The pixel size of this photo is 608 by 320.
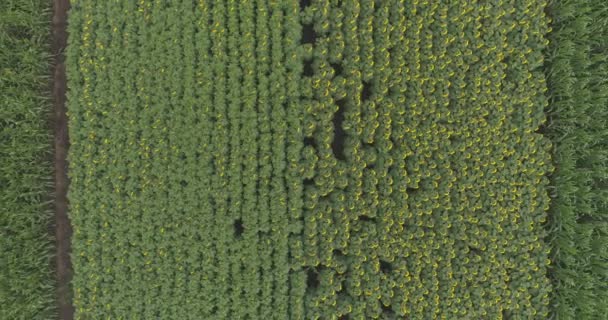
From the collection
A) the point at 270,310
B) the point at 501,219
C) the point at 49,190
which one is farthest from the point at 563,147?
the point at 49,190

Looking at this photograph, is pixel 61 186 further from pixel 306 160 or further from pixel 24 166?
pixel 306 160

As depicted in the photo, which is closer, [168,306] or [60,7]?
[168,306]

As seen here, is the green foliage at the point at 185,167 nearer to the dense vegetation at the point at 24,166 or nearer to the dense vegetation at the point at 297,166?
the dense vegetation at the point at 297,166

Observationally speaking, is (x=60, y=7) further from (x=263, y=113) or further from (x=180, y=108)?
(x=263, y=113)

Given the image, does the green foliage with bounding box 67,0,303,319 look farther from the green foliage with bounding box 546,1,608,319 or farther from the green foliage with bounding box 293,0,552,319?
the green foliage with bounding box 546,1,608,319

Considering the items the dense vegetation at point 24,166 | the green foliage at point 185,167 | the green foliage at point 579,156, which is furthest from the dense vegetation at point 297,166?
the dense vegetation at point 24,166

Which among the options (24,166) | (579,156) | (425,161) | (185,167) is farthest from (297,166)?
(579,156)
